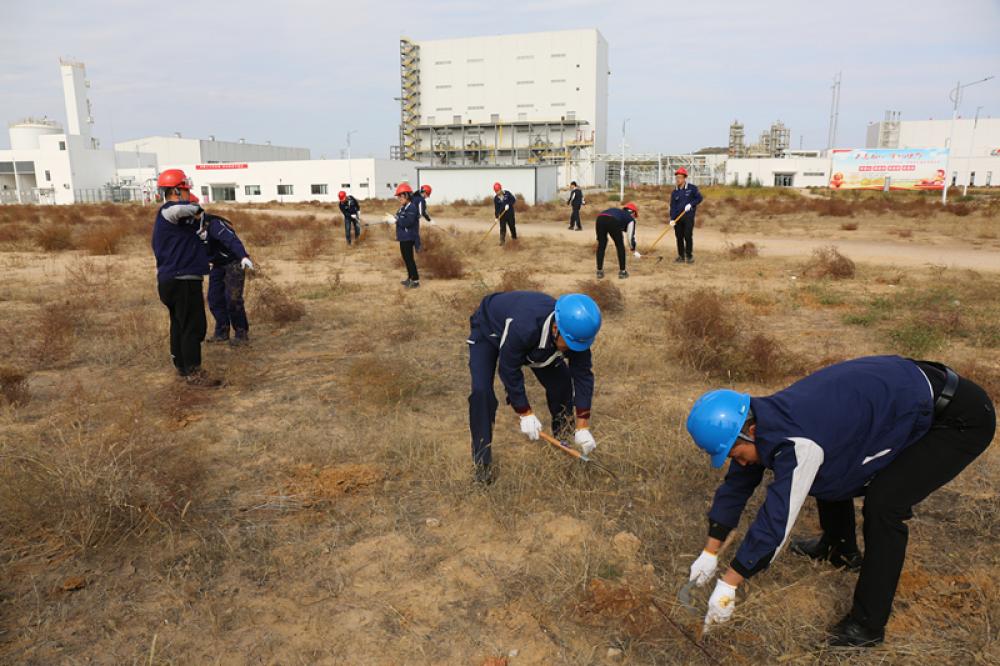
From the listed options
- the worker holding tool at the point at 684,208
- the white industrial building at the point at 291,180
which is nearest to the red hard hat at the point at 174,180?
the worker holding tool at the point at 684,208

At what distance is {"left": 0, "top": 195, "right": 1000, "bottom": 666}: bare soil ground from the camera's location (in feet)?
8.11

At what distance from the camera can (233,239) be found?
626 cm

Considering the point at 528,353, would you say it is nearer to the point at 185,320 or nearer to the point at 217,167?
the point at 185,320

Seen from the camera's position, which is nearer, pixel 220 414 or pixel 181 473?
pixel 181 473

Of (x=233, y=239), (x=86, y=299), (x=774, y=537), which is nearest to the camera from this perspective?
(x=774, y=537)

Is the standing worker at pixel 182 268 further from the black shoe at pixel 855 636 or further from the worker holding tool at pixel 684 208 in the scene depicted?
the worker holding tool at pixel 684 208

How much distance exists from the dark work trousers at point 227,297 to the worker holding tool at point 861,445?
5486 millimetres

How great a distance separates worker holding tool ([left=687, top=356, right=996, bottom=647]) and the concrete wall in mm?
34348

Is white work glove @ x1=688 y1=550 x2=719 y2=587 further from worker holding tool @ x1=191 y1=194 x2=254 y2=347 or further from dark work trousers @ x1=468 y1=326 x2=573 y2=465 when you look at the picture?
worker holding tool @ x1=191 y1=194 x2=254 y2=347

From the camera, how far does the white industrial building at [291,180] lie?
53.6 m

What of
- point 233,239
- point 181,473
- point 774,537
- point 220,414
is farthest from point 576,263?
point 774,537

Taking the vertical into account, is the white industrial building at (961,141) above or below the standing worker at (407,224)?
above

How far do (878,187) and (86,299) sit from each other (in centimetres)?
5700

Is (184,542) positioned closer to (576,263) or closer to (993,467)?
(993,467)
